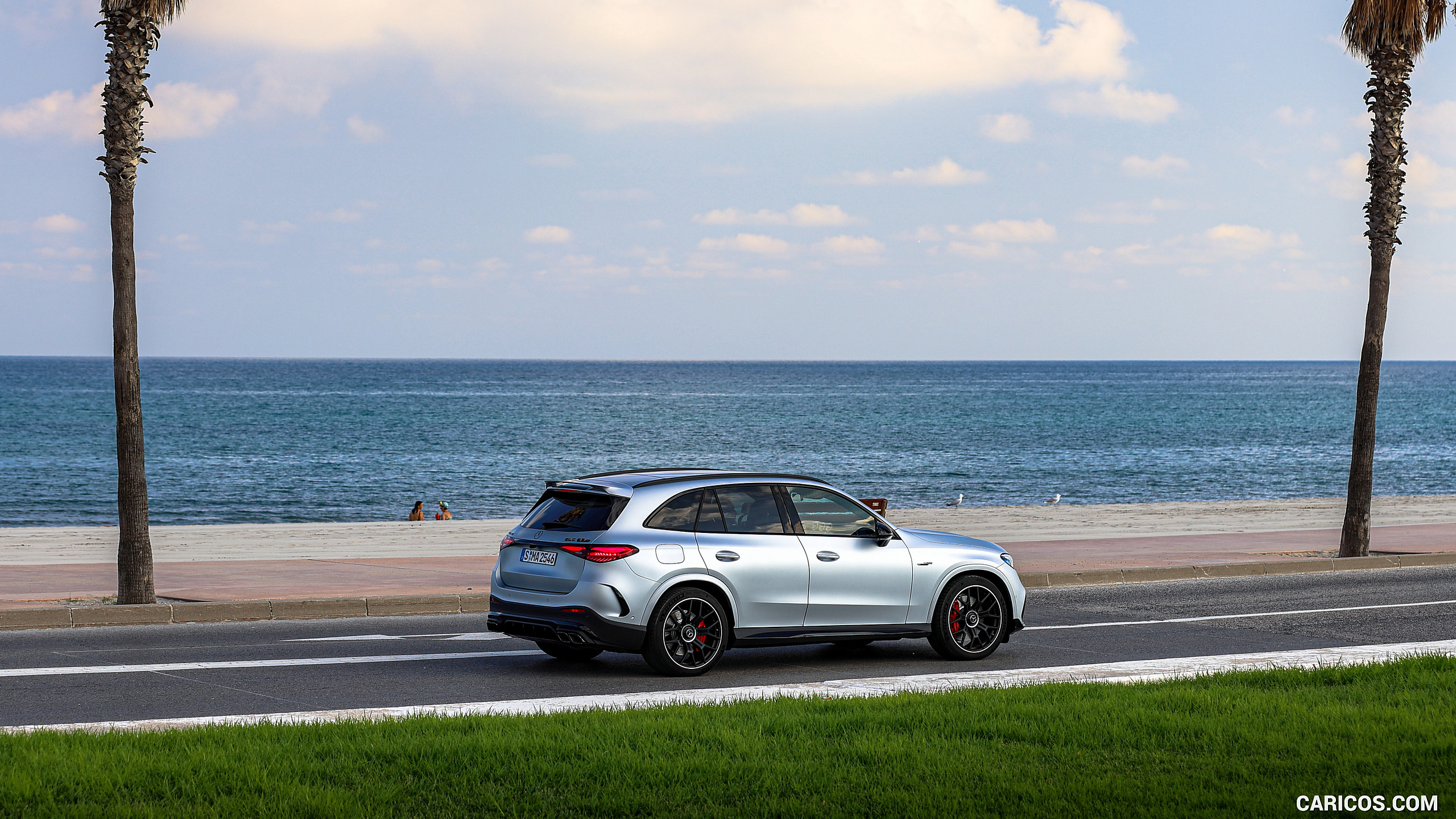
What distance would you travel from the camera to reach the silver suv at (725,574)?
955 cm

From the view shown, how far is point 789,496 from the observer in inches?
411

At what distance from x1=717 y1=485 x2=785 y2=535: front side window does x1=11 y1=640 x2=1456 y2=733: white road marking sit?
3.92 ft

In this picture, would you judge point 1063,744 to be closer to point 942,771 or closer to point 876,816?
point 942,771

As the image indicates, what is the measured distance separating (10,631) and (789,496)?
7395 millimetres

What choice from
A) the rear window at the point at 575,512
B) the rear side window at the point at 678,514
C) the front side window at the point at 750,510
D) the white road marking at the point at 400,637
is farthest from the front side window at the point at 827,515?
the white road marking at the point at 400,637

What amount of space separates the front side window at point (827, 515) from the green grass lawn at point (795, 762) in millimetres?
2389

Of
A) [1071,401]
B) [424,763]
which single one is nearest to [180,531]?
[424,763]

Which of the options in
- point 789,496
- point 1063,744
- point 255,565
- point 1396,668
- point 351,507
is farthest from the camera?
point 351,507

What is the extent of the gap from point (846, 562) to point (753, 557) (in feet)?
2.60

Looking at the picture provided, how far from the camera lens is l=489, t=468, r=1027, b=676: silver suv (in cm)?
955

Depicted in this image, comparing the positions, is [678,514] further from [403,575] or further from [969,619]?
[403,575]

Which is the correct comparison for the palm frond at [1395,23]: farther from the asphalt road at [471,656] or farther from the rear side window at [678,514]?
the rear side window at [678,514]

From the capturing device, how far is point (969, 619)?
1081 centimetres

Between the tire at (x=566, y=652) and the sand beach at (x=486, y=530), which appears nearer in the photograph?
the tire at (x=566, y=652)
